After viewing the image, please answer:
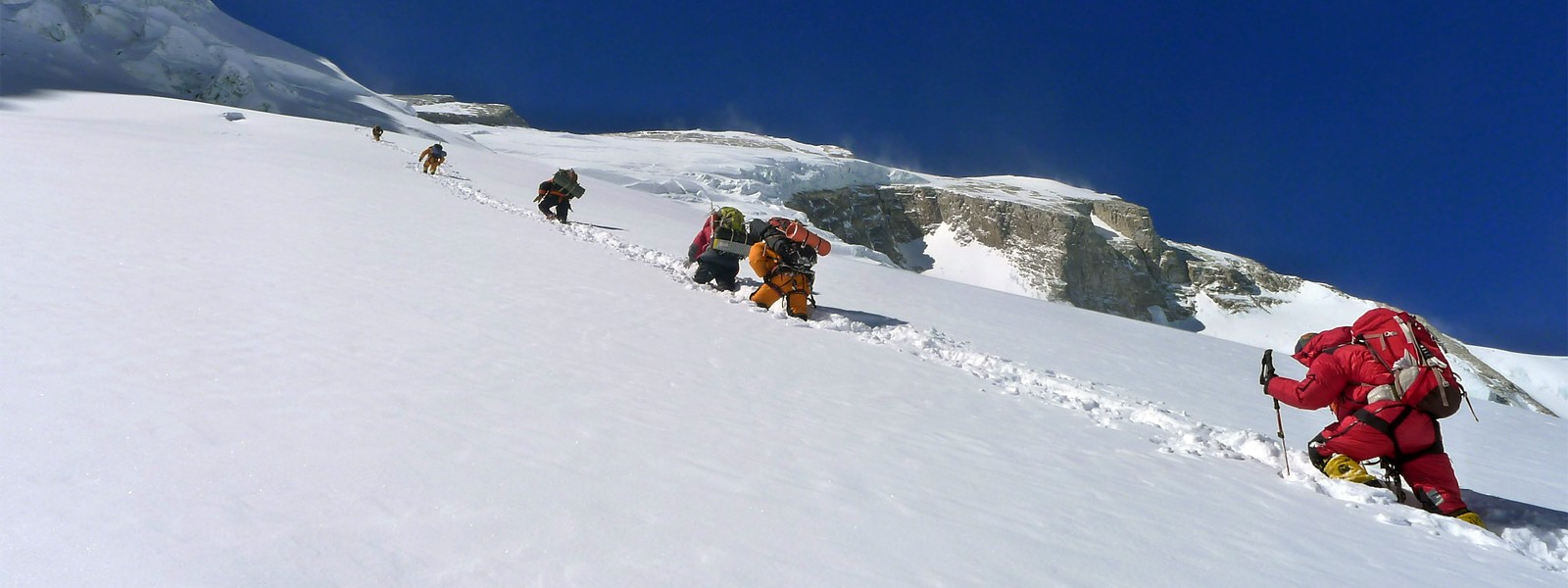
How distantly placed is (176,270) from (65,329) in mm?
2194

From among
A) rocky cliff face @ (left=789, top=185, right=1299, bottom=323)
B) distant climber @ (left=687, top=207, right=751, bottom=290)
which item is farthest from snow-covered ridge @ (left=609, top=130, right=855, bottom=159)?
distant climber @ (left=687, top=207, right=751, bottom=290)

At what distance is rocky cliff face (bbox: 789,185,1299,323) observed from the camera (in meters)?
114

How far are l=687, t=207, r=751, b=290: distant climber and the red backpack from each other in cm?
697

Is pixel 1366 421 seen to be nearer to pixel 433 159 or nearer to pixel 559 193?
pixel 559 193

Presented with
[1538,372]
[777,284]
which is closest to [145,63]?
[777,284]

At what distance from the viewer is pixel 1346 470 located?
15.8 feet

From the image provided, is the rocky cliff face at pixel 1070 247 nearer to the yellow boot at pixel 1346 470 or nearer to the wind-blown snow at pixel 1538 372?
the wind-blown snow at pixel 1538 372

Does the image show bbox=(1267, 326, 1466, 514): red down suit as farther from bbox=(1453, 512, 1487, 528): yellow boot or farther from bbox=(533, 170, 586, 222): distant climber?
bbox=(533, 170, 586, 222): distant climber

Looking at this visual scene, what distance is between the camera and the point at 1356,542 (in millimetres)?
3551

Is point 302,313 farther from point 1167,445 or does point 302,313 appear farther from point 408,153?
point 408,153

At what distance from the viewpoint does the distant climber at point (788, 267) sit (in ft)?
29.9

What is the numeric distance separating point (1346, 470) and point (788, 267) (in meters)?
5.90

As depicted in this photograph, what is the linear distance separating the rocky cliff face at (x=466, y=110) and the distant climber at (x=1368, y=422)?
428ft

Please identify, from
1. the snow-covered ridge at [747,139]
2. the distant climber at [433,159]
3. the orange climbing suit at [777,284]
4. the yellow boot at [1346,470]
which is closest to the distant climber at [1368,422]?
the yellow boot at [1346,470]
